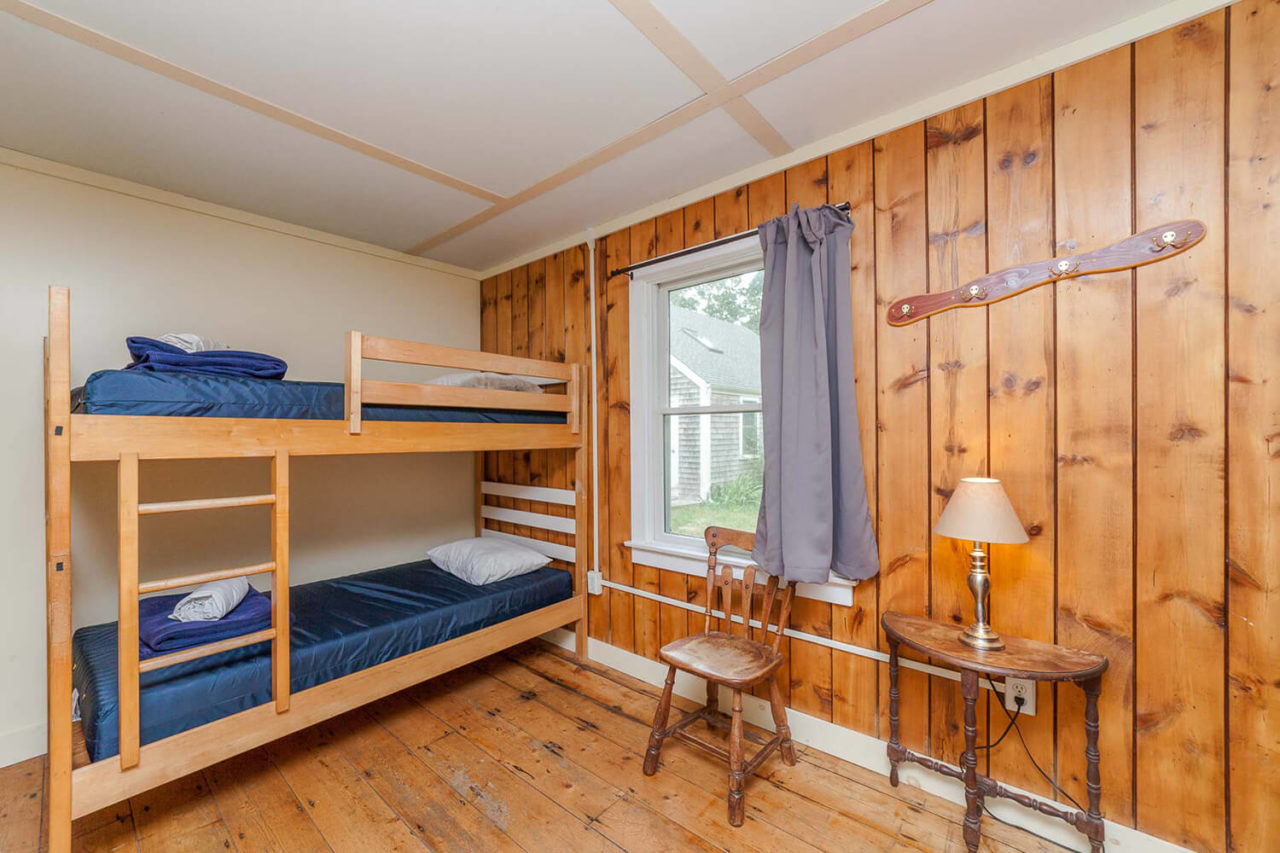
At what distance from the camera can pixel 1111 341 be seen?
1501 mm

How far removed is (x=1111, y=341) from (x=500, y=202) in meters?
2.42

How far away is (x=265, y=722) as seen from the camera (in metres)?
1.71

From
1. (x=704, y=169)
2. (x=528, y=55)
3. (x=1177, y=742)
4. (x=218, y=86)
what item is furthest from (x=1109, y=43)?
(x=218, y=86)

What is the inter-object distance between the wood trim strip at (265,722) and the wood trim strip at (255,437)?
2.72 ft

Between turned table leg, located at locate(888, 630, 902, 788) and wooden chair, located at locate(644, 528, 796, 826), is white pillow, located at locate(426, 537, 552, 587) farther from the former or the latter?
turned table leg, located at locate(888, 630, 902, 788)

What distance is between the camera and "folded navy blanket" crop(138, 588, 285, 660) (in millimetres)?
1600

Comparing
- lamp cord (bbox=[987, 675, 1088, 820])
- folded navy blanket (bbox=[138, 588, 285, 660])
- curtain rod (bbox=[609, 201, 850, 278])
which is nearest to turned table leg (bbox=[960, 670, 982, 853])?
lamp cord (bbox=[987, 675, 1088, 820])

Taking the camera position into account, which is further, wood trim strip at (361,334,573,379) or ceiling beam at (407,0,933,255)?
wood trim strip at (361,334,573,379)

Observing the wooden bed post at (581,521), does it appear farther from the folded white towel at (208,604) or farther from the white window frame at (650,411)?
the folded white towel at (208,604)

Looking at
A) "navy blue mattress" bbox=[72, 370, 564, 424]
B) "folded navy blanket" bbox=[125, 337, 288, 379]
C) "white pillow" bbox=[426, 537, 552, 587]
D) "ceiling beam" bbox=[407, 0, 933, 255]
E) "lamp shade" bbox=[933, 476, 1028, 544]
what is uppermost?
"ceiling beam" bbox=[407, 0, 933, 255]

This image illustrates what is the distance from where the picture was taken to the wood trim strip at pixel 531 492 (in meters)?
2.91

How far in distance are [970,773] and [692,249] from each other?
2.12 metres

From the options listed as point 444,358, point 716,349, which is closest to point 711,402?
point 716,349

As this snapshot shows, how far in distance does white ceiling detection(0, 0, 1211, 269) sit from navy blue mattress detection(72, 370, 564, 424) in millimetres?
906
